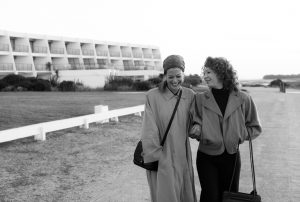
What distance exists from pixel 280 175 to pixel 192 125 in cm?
345

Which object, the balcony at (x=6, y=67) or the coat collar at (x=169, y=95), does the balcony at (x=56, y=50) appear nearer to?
the balcony at (x=6, y=67)

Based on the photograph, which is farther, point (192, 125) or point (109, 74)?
point (109, 74)

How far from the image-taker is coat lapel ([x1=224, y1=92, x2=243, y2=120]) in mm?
3781

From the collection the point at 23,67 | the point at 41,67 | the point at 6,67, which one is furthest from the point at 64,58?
the point at 6,67

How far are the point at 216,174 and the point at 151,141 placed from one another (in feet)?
2.34

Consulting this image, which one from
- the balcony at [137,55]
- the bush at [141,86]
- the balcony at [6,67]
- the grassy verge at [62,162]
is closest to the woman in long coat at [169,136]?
the grassy verge at [62,162]

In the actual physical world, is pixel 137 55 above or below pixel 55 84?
above

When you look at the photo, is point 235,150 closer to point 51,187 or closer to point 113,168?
point 51,187

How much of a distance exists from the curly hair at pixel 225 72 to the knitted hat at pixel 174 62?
296 millimetres

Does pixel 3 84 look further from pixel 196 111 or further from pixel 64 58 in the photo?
pixel 196 111

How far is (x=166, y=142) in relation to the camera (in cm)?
371

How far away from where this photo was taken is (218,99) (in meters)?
3.90

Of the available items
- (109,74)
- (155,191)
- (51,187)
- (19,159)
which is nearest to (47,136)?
(19,159)

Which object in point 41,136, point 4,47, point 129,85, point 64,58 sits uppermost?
point 4,47
